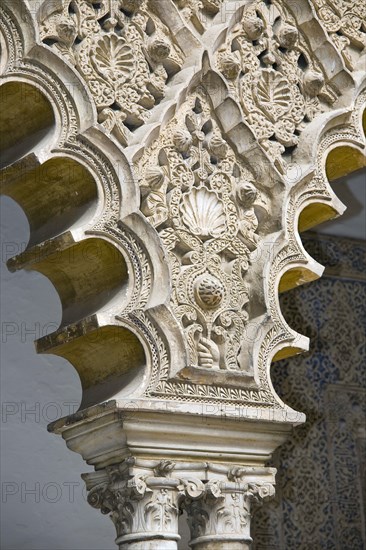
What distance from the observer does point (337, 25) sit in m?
3.62

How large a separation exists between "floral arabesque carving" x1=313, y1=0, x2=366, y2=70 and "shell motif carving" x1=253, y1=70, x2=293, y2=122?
28 cm

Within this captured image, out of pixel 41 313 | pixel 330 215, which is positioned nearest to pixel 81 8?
pixel 330 215

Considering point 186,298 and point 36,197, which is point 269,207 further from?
point 36,197

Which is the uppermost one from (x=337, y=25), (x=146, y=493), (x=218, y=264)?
(x=337, y=25)

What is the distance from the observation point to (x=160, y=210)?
10.1 feet

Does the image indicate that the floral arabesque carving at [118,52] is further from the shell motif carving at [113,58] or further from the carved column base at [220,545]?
the carved column base at [220,545]

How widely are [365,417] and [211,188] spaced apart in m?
2.97

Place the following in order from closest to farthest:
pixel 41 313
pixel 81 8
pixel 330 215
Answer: pixel 81 8, pixel 330 215, pixel 41 313

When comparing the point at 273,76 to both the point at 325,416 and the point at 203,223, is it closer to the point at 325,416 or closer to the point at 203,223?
the point at 203,223

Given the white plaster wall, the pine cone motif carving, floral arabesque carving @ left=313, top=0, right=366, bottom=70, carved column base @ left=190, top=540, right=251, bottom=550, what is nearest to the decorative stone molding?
the pine cone motif carving

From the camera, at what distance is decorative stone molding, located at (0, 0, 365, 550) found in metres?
2.95

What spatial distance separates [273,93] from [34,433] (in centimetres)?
192

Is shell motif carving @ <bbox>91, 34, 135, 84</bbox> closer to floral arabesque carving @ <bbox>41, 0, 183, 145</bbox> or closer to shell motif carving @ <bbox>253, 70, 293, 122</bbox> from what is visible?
floral arabesque carving @ <bbox>41, 0, 183, 145</bbox>

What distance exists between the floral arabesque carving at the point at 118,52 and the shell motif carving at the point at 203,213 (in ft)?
0.83
